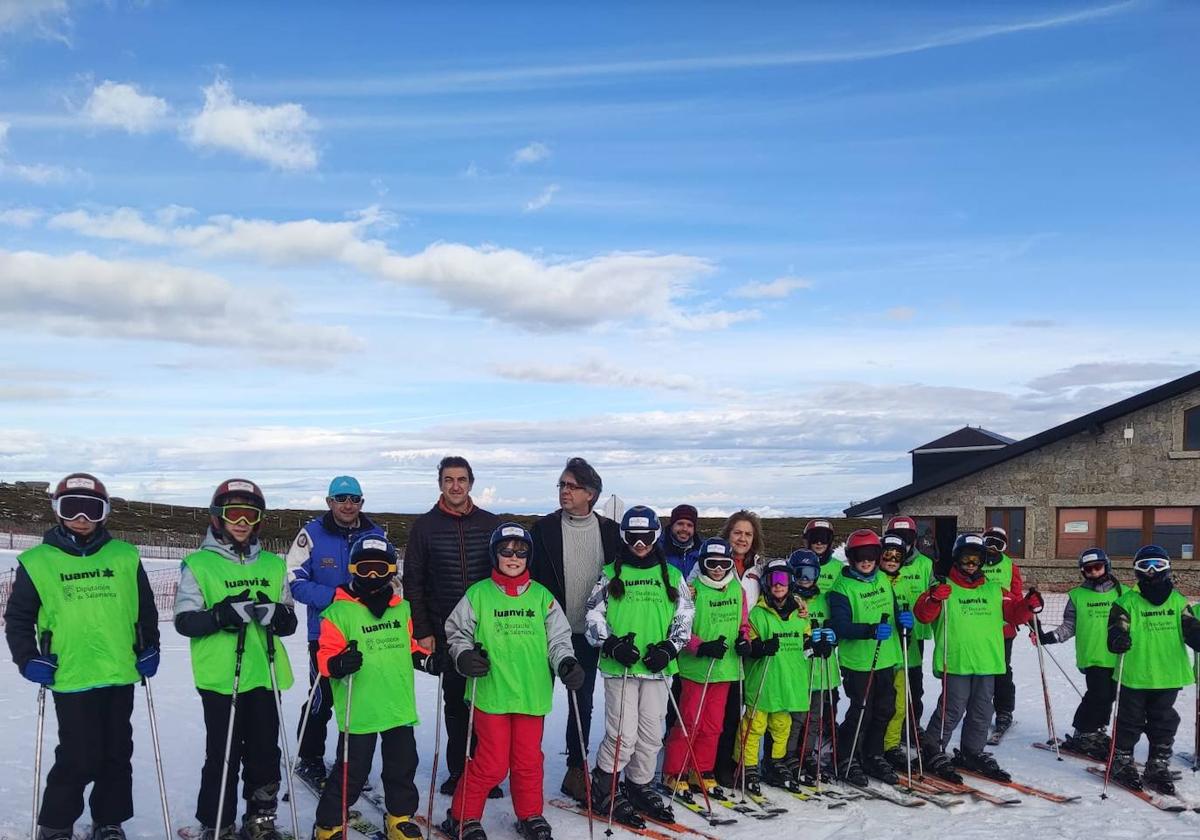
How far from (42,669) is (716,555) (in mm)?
3983

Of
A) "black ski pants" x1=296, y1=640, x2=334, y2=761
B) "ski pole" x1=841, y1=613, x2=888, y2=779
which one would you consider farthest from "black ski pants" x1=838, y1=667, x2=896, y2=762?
Result: "black ski pants" x1=296, y1=640, x2=334, y2=761

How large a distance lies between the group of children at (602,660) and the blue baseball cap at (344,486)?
630 mm

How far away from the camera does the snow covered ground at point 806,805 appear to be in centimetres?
616

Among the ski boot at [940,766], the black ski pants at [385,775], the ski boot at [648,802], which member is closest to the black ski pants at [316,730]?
the black ski pants at [385,775]

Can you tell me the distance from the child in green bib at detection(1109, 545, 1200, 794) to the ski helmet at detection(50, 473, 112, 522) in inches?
282

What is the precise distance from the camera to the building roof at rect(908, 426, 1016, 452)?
27009 mm

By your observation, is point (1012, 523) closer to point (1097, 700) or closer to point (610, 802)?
point (1097, 700)

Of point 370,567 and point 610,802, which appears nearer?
point 370,567

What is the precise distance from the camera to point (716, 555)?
6.65 metres

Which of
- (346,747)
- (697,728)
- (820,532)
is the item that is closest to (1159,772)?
(820,532)

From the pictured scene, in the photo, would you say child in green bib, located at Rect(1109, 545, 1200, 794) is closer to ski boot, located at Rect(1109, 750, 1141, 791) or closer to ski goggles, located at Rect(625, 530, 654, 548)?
ski boot, located at Rect(1109, 750, 1141, 791)

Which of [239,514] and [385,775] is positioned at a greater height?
[239,514]

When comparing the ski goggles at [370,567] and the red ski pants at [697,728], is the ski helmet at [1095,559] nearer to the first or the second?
the red ski pants at [697,728]

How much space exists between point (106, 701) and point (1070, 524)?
2124cm
